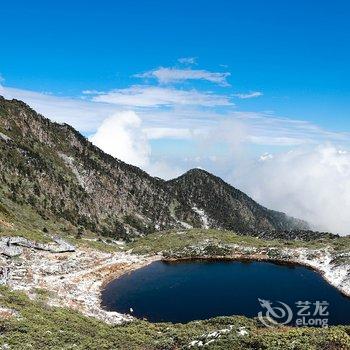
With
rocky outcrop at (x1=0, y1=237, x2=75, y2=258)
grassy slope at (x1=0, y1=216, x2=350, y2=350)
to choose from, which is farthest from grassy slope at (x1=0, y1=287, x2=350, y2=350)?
rocky outcrop at (x1=0, y1=237, x2=75, y2=258)

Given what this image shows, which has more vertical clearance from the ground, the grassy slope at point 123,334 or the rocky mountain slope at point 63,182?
the rocky mountain slope at point 63,182

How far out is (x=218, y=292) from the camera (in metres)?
62.5

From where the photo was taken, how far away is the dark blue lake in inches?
2103

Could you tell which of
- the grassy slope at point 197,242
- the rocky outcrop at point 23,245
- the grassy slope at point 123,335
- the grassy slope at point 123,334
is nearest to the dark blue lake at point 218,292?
the grassy slope at point 197,242

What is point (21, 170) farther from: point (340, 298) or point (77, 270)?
point (340, 298)

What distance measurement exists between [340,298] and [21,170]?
364 feet

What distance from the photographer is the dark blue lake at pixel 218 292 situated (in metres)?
53.4

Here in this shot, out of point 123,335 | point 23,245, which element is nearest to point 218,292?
point 123,335

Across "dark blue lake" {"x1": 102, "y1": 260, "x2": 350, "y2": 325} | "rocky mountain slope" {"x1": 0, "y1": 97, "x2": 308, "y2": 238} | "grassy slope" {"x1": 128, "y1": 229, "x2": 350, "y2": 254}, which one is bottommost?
"dark blue lake" {"x1": 102, "y1": 260, "x2": 350, "y2": 325}

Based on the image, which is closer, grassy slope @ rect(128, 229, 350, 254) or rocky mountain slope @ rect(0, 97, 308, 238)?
grassy slope @ rect(128, 229, 350, 254)

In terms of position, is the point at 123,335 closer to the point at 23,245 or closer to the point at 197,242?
the point at 23,245

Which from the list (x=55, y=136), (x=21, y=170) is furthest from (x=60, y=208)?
(x=55, y=136)

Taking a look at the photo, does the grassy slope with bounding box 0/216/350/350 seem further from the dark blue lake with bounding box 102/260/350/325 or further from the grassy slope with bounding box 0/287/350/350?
the dark blue lake with bounding box 102/260/350/325

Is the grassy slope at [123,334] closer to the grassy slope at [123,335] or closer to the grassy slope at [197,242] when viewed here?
the grassy slope at [123,335]
